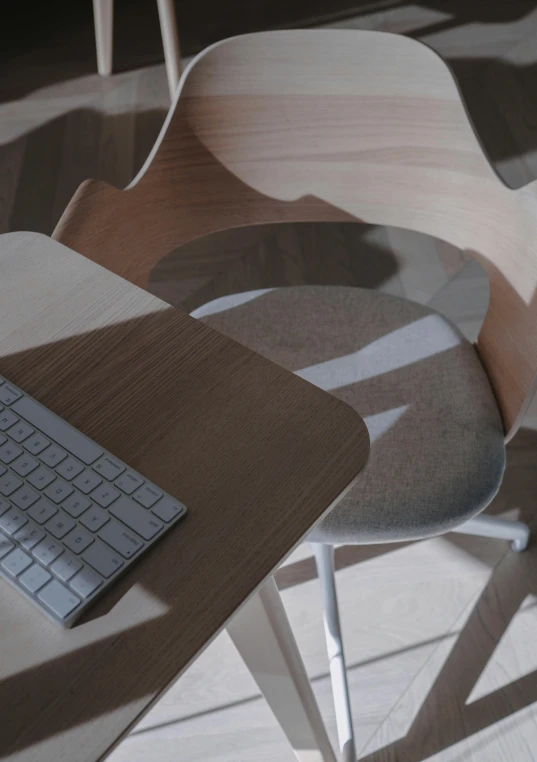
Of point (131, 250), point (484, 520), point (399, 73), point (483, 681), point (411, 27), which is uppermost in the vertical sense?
point (399, 73)

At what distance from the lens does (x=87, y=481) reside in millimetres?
551

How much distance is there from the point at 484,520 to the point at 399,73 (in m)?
0.64

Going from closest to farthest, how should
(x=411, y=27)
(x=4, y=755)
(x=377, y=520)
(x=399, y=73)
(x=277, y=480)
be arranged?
(x=4, y=755) < (x=277, y=480) < (x=377, y=520) < (x=399, y=73) < (x=411, y=27)

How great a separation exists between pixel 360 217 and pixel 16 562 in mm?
717

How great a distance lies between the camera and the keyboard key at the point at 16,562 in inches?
19.7

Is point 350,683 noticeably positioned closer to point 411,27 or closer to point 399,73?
point 399,73

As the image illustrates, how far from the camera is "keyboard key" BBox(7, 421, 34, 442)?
22.8 inches

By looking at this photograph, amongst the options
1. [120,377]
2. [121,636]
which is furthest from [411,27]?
[121,636]

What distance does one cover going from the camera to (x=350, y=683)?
3.60 feet

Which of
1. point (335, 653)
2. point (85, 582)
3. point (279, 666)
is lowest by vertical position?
point (335, 653)

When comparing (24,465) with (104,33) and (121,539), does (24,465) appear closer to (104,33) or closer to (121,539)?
(121,539)

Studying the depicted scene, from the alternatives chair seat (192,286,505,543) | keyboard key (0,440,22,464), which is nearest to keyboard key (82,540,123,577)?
keyboard key (0,440,22,464)

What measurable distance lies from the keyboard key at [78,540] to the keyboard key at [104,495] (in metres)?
0.02

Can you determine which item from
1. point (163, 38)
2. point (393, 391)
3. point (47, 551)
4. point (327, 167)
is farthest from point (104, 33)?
point (47, 551)
